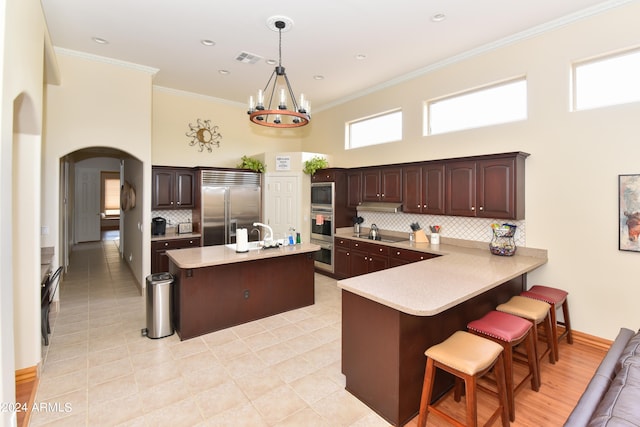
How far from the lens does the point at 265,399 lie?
2.52 metres

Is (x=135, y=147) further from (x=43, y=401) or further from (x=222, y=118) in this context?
(x=43, y=401)

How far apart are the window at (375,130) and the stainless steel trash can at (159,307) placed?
4.45 metres

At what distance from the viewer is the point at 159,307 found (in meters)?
3.55

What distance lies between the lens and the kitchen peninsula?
355 centimetres

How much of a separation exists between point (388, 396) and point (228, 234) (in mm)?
4804

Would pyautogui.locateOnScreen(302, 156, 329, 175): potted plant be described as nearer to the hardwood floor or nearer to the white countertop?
the white countertop

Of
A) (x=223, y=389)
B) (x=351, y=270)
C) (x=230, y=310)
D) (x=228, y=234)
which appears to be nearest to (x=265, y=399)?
(x=223, y=389)

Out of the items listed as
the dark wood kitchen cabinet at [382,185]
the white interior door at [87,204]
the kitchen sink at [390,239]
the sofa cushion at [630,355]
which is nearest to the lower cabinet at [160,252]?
the kitchen sink at [390,239]

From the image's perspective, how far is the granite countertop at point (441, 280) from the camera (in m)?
2.15

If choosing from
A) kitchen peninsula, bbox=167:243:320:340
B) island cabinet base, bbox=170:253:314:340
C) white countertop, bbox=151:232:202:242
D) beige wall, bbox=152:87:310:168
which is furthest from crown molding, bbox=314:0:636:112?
white countertop, bbox=151:232:202:242

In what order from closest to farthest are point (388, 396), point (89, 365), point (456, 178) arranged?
point (388, 396), point (89, 365), point (456, 178)

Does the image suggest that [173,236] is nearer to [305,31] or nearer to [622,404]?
[305,31]

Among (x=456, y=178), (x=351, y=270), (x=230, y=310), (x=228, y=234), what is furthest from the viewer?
(x=228, y=234)

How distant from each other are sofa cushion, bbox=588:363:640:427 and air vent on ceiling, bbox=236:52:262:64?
5081 mm
